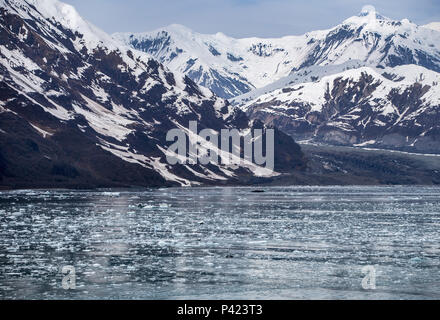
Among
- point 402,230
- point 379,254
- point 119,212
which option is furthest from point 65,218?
point 379,254

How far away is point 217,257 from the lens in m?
98.3

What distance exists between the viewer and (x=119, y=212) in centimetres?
18700

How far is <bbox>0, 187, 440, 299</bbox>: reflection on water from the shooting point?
7588 centimetres

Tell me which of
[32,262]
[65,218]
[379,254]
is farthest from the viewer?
[65,218]

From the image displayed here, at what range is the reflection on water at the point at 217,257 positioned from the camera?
75.9 meters
